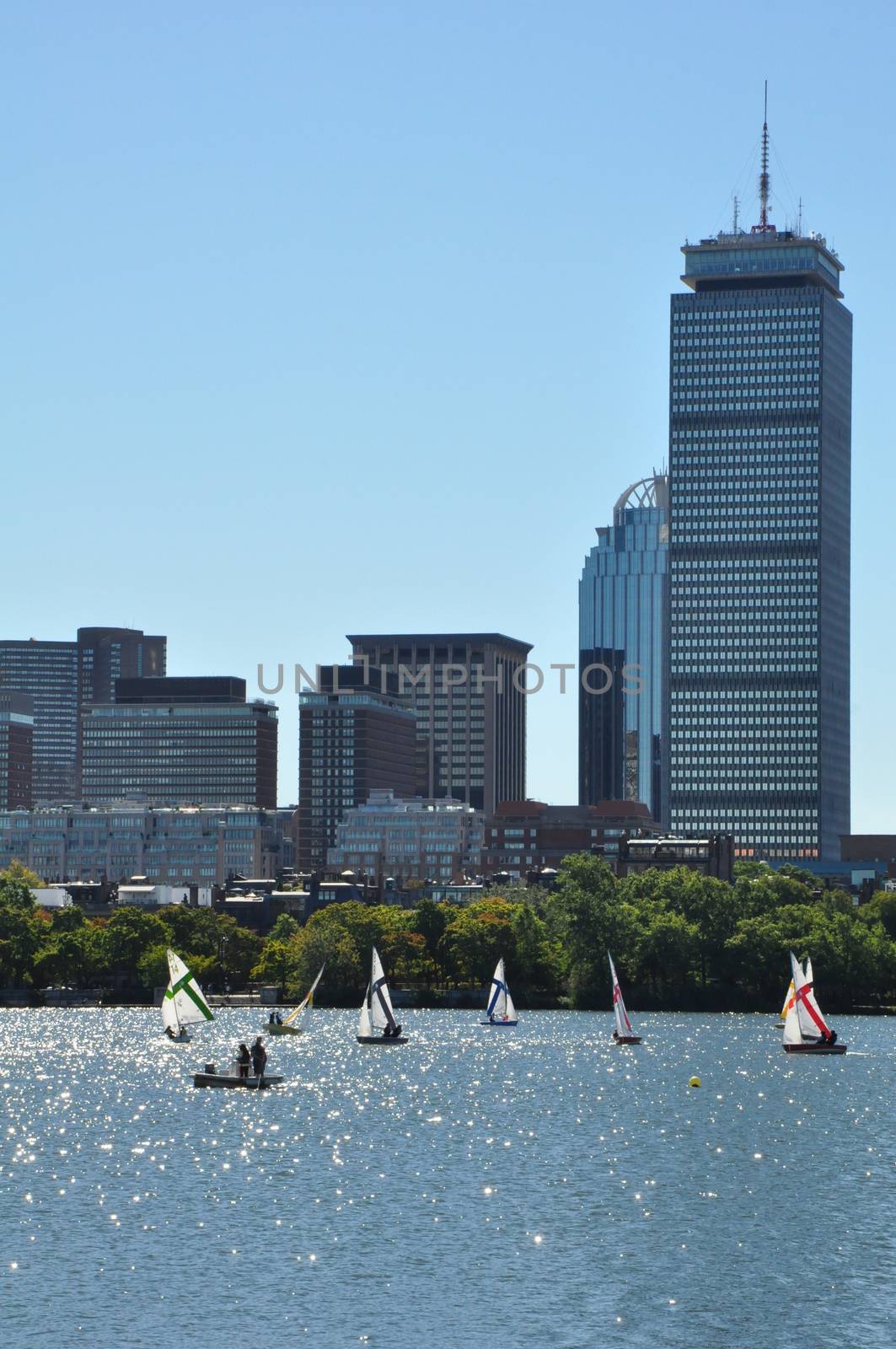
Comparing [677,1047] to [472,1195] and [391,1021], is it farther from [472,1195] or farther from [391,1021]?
[472,1195]

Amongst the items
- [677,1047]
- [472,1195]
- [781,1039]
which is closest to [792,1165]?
[472,1195]

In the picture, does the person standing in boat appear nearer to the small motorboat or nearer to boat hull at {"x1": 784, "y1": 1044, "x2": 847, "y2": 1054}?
the small motorboat

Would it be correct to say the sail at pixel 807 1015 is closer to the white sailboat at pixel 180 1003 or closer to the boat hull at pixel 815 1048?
the boat hull at pixel 815 1048

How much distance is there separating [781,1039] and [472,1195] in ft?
315

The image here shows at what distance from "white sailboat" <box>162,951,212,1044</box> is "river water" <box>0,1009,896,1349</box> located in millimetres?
17904

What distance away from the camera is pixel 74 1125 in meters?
124

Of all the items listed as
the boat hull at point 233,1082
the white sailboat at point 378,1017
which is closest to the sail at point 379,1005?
the white sailboat at point 378,1017

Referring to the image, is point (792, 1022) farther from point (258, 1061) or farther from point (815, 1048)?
point (258, 1061)

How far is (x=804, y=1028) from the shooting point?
172875 millimetres

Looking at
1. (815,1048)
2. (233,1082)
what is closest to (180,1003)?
(233,1082)

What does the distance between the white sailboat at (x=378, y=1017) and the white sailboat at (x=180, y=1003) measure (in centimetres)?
1256

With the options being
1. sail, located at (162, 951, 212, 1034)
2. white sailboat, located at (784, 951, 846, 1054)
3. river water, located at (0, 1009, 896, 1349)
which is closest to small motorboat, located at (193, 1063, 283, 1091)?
river water, located at (0, 1009, 896, 1349)

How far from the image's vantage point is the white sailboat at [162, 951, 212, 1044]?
17838 cm

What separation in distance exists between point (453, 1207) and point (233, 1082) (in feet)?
173
